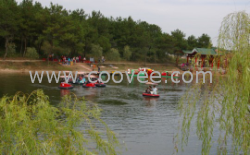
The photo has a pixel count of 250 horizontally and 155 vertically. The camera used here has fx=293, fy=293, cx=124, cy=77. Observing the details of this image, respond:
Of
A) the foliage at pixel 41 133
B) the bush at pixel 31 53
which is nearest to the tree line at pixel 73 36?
the bush at pixel 31 53

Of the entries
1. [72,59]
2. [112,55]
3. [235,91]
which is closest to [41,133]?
[235,91]

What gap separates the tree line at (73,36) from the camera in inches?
1912

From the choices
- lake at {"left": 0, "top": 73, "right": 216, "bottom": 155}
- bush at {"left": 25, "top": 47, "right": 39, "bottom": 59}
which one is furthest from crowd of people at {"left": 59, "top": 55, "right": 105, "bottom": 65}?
lake at {"left": 0, "top": 73, "right": 216, "bottom": 155}

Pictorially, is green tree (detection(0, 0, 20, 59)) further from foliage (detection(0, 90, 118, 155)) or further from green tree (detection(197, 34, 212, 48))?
green tree (detection(197, 34, 212, 48))

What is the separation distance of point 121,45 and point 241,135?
60.7m

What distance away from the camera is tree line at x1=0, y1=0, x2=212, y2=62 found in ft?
159

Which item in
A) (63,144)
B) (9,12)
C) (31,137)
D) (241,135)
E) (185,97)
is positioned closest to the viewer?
(31,137)

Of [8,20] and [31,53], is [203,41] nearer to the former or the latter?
[31,53]

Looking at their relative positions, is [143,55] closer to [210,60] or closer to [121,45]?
[121,45]

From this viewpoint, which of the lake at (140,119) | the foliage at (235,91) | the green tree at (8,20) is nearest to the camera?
the foliage at (235,91)

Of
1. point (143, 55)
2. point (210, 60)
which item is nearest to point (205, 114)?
point (210, 60)

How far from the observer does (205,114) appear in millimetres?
9617

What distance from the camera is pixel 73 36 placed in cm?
5050

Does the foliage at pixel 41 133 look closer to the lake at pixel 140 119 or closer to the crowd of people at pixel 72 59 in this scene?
the lake at pixel 140 119
